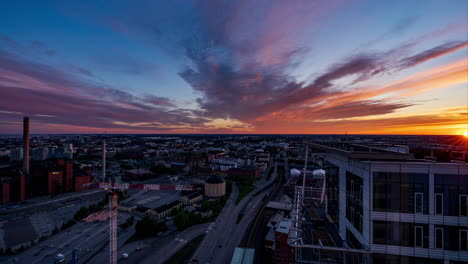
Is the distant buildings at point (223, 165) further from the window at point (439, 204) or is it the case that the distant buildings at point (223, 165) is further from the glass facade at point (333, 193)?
the window at point (439, 204)

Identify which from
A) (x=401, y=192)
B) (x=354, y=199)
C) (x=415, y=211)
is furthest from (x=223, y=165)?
(x=415, y=211)

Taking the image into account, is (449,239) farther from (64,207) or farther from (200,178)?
(200,178)

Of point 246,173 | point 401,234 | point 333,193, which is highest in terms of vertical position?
point 333,193

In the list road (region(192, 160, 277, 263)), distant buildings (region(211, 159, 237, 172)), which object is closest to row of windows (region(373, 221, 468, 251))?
road (region(192, 160, 277, 263))

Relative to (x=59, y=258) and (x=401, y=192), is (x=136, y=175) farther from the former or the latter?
(x=401, y=192)

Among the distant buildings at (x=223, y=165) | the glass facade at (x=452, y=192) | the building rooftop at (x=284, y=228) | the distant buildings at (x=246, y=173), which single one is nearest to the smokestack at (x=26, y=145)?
the distant buildings at (x=223, y=165)

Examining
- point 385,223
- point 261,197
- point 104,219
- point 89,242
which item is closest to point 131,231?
point 89,242

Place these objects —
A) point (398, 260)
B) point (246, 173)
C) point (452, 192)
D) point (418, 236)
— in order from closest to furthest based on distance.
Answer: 1. point (452, 192)
2. point (418, 236)
3. point (398, 260)
4. point (246, 173)
